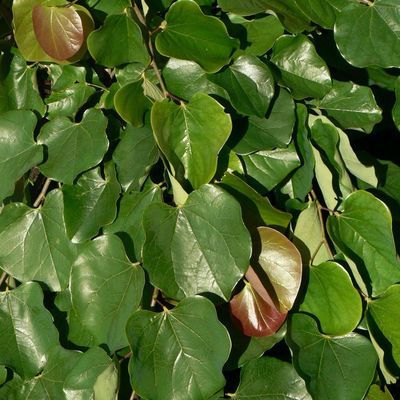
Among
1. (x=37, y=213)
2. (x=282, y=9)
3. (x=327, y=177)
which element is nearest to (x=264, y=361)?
(x=327, y=177)

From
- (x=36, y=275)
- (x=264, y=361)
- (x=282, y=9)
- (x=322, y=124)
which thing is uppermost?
(x=282, y=9)

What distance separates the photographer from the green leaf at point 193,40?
1048mm

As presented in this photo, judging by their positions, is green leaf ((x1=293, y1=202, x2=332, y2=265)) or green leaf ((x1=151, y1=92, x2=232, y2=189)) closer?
green leaf ((x1=151, y1=92, x2=232, y2=189))

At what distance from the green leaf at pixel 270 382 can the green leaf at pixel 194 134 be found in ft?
0.96

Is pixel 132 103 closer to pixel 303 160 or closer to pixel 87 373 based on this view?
pixel 303 160

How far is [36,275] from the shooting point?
1.11 metres

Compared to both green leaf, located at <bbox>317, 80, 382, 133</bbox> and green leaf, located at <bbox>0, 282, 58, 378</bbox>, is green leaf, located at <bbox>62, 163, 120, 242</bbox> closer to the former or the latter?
green leaf, located at <bbox>0, 282, 58, 378</bbox>

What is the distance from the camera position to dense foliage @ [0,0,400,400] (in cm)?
101

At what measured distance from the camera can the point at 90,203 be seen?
1092 mm

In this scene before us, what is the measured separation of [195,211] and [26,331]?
1.03 ft

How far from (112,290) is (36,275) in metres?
0.13

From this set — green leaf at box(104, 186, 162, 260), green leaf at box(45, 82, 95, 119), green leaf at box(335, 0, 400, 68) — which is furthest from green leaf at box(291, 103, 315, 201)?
green leaf at box(45, 82, 95, 119)

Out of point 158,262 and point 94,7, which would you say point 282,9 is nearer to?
point 94,7

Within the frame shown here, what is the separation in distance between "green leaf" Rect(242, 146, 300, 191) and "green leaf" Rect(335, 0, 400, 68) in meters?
0.16
